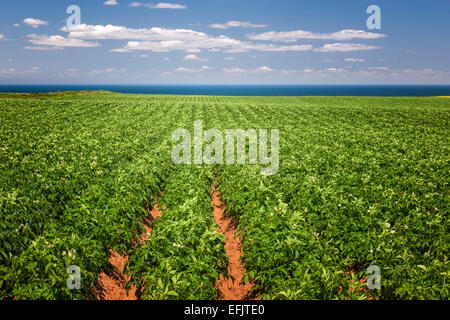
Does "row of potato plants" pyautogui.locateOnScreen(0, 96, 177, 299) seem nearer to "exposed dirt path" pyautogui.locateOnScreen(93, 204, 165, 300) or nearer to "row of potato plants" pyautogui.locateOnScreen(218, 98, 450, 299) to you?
"exposed dirt path" pyautogui.locateOnScreen(93, 204, 165, 300)

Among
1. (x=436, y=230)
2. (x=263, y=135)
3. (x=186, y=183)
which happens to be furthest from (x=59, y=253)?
(x=263, y=135)

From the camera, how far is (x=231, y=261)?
7.67 m

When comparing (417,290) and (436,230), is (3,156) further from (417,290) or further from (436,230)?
(436,230)

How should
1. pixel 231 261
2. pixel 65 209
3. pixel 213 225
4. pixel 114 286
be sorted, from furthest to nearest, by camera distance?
pixel 65 209, pixel 231 261, pixel 213 225, pixel 114 286

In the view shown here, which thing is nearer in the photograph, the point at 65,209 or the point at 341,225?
the point at 341,225

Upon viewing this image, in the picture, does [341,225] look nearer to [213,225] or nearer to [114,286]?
[213,225]

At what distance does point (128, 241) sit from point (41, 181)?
4593 millimetres

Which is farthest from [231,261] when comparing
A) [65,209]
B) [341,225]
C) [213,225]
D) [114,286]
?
[65,209]

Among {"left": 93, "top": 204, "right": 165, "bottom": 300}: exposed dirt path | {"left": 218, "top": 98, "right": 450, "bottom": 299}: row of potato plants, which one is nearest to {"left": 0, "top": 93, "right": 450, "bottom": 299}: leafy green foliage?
{"left": 218, "top": 98, "right": 450, "bottom": 299}: row of potato plants

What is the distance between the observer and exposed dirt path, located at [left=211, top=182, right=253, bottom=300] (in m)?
6.45

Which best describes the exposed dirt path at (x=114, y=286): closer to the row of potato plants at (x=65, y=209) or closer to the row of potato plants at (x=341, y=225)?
the row of potato plants at (x=65, y=209)

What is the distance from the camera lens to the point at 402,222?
750cm

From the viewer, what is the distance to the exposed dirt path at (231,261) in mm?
6449

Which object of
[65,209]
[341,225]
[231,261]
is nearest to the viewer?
[341,225]
